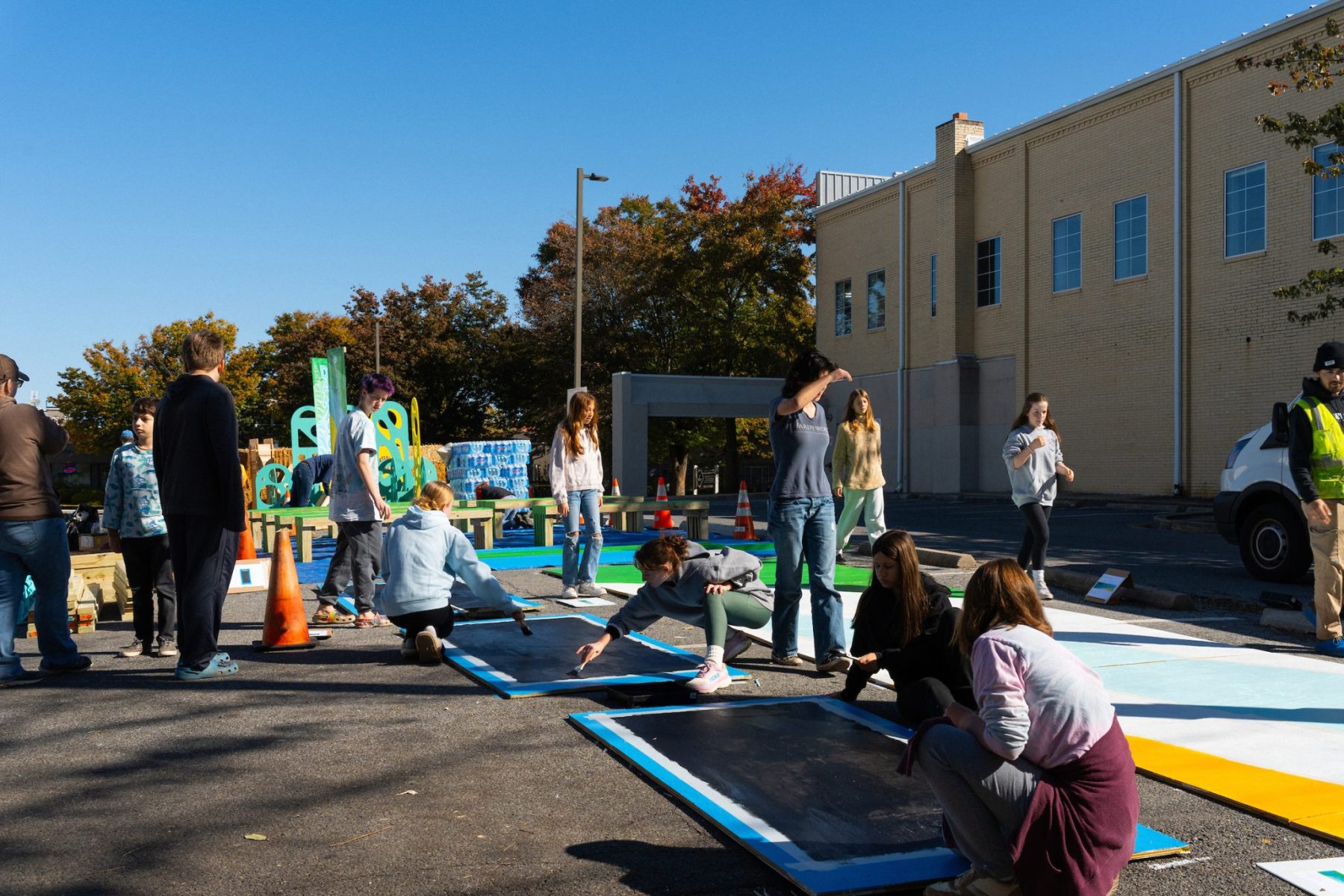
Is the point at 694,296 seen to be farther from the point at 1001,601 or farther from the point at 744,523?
the point at 1001,601

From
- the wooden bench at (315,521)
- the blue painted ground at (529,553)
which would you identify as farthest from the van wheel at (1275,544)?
the wooden bench at (315,521)

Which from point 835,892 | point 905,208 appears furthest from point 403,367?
point 835,892

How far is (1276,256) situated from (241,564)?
19.7m

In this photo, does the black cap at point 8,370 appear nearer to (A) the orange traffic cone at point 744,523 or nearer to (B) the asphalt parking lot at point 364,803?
(B) the asphalt parking lot at point 364,803

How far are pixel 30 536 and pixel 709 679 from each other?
160 inches

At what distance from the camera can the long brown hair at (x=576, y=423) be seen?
32.4 ft

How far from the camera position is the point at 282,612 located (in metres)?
7.88

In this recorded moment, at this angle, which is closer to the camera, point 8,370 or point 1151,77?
point 8,370

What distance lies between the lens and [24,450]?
6.78 m

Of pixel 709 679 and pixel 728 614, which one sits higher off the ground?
pixel 728 614

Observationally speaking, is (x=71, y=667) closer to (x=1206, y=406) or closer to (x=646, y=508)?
(x=646, y=508)

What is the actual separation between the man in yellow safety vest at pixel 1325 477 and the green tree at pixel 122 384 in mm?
52576

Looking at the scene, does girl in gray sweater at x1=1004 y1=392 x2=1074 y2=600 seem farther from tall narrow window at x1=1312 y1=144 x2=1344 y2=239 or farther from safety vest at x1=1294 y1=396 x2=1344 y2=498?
tall narrow window at x1=1312 y1=144 x2=1344 y2=239

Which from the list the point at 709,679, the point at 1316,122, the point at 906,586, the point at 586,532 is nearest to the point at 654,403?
the point at 1316,122
